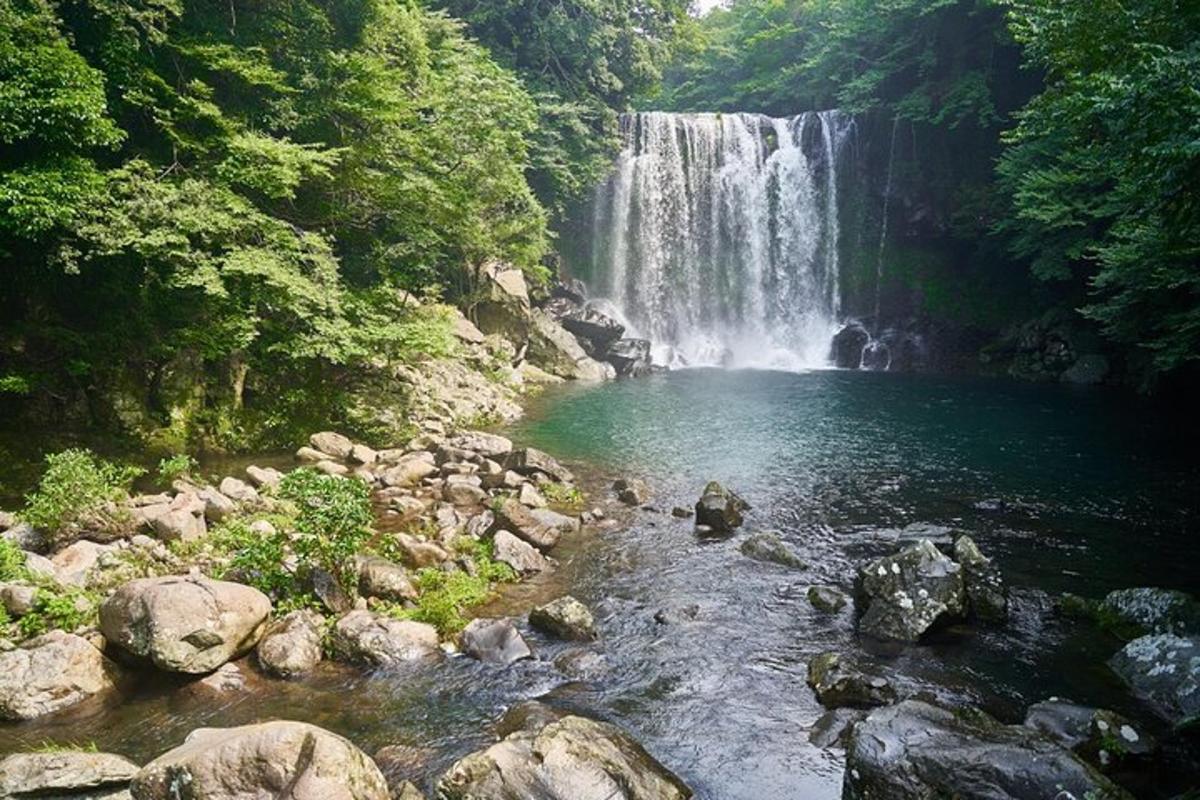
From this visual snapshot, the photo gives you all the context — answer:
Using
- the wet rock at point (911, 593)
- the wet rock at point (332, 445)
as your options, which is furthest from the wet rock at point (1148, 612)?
the wet rock at point (332, 445)

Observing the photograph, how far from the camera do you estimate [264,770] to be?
498 cm

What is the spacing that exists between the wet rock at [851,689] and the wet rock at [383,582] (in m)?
5.38

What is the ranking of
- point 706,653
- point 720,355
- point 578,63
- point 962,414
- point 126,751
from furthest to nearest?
point 720,355, point 578,63, point 962,414, point 706,653, point 126,751

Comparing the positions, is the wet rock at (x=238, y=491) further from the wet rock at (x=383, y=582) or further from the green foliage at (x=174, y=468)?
the wet rock at (x=383, y=582)

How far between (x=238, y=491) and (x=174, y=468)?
125cm

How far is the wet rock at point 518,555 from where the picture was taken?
1077 cm

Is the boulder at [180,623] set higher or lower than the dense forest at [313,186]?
lower

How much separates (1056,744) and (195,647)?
8192mm

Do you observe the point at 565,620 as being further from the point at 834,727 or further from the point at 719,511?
the point at 719,511

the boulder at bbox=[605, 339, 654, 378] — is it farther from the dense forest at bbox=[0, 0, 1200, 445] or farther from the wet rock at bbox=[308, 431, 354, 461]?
the wet rock at bbox=[308, 431, 354, 461]

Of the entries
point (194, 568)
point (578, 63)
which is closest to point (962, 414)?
point (194, 568)

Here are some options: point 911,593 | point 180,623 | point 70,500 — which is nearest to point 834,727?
point 911,593

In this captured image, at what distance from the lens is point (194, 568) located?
933cm

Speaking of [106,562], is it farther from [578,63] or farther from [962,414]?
[578,63]
